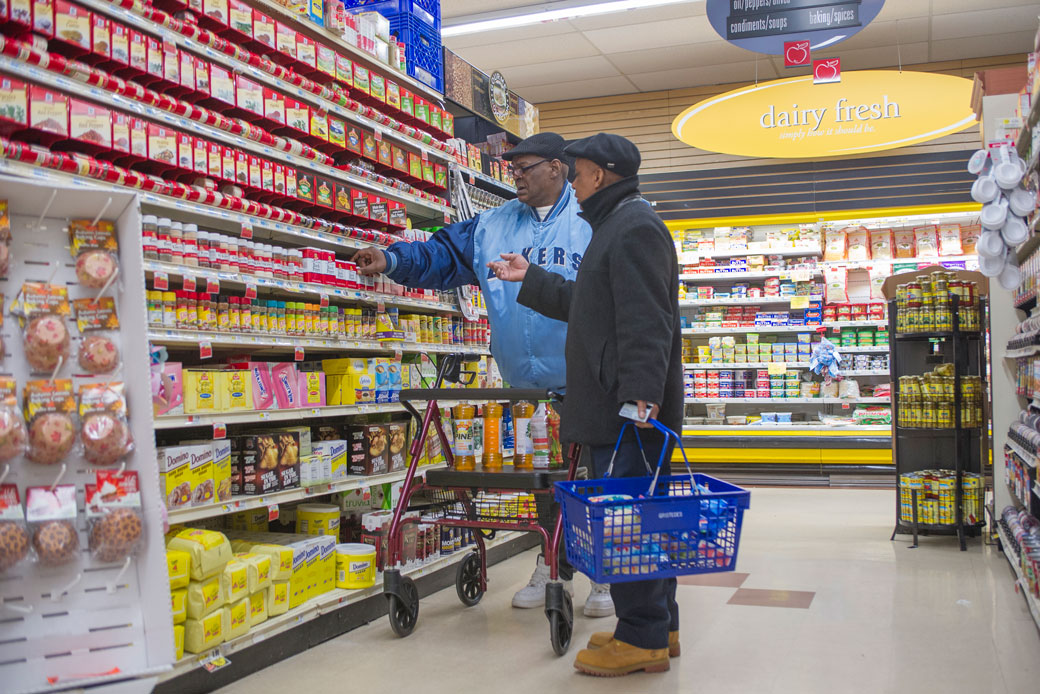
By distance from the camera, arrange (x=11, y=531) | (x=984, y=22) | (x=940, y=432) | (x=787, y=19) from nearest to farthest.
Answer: (x=11, y=531), (x=940, y=432), (x=787, y=19), (x=984, y=22)

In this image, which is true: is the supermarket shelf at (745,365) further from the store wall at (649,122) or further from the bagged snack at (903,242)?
the store wall at (649,122)

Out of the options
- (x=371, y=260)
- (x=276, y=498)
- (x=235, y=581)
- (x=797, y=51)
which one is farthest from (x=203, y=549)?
(x=797, y=51)

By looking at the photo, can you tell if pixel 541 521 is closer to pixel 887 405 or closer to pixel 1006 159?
pixel 1006 159

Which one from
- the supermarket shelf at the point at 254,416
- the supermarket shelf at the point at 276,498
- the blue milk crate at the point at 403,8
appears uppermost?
the blue milk crate at the point at 403,8

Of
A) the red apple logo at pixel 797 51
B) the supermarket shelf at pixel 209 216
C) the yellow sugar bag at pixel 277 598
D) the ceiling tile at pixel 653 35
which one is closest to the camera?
the supermarket shelf at pixel 209 216

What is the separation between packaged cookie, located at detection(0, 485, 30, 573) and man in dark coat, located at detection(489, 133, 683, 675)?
1683 mm

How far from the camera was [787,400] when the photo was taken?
9.29m

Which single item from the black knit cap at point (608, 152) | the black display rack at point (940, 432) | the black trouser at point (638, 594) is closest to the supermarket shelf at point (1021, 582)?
the black display rack at point (940, 432)

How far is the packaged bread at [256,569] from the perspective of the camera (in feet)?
10.6

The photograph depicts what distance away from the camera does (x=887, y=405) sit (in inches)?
356

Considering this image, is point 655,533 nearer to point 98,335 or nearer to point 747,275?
point 98,335

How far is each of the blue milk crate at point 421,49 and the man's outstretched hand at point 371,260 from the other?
4.33ft

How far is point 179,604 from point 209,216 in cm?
143

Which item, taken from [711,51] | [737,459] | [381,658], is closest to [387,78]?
[381,658]
